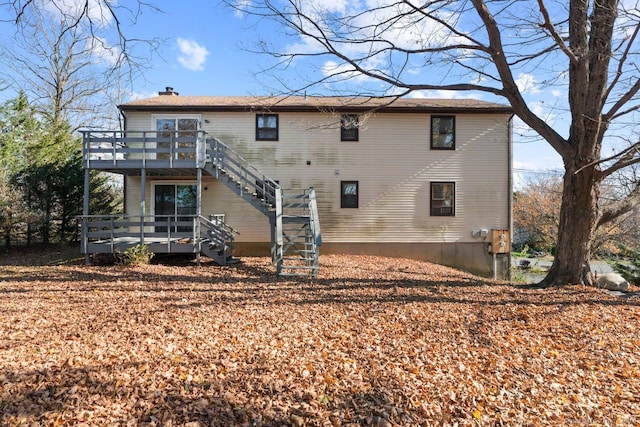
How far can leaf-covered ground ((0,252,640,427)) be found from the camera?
3004 mm

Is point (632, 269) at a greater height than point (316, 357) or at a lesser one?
lesser

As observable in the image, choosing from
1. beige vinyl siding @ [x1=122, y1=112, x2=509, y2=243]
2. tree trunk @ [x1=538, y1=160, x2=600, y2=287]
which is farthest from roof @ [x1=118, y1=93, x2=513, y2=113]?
tree trunk @ [x1=538, y1=160, x2=600, y2=287]

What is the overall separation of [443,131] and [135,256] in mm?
11372

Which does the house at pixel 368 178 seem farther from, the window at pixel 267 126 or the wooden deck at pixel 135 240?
the wooden deck at pixel 135 240

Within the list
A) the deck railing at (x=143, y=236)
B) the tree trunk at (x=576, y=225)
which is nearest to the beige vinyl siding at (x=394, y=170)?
the deck railing at (x=143, y=236)

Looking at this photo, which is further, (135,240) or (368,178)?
(368,178)

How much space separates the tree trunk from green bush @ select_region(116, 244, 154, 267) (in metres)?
10.1

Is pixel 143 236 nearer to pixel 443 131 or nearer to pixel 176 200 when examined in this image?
pixel 176 200

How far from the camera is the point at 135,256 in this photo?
9.99 m

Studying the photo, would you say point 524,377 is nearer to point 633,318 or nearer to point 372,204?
point 633,318

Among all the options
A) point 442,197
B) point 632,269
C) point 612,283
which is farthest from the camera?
point 632,269

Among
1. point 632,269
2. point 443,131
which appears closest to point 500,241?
point 443,131

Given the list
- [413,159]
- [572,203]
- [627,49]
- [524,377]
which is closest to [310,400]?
[524,377]

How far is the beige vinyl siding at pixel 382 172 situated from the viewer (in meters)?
13.6
